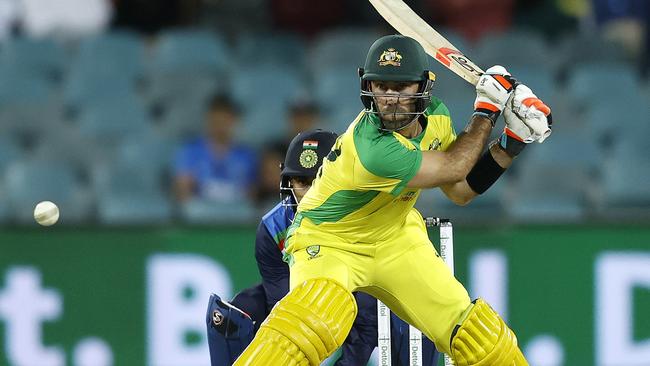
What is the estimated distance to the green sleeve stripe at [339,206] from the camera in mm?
5305

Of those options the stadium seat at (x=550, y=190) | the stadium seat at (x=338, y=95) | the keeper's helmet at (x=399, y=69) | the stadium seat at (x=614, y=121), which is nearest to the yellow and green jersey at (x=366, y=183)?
the keeper's helmet at (x=399, y=69)


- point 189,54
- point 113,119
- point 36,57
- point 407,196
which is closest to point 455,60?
point 407,196

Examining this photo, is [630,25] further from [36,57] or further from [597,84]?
[36,57]

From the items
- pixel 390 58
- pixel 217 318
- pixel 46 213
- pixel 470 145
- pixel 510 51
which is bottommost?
pixel 217 318

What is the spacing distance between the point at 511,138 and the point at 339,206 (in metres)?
0.74

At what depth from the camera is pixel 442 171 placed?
16.8ft

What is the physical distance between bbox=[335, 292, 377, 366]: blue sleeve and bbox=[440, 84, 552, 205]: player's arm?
925mm

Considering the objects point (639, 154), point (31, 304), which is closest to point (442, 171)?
point (31, 304)

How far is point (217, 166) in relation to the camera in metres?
8.73

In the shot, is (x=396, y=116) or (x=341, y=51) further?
(x=341, y=51)

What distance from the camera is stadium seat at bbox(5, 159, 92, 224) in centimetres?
841

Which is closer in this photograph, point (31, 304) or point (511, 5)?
point (31, 304)

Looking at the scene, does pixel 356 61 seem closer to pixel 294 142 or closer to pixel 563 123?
pixel 563 123

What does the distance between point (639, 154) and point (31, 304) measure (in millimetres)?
4120
